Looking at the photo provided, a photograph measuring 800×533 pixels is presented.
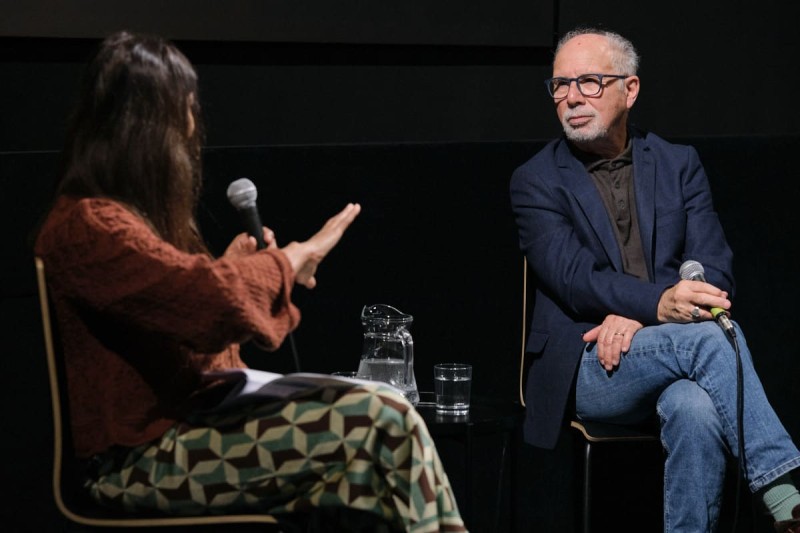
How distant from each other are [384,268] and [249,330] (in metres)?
1.40

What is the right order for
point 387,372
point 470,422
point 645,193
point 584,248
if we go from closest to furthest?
point 470,422
point 387,372
point 584,248
point 645,193

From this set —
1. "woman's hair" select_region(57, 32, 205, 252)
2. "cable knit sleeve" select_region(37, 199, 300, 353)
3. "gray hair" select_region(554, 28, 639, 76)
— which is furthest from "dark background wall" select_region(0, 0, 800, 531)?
"cable knit sleeve" select_region(37, 199, 300, 353)

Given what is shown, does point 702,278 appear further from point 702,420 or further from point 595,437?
point 595,437

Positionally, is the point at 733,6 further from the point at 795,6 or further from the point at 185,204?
the point at 185,204

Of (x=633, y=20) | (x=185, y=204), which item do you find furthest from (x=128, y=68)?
(x=633, y=20)

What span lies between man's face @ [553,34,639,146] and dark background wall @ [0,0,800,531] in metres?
0.29

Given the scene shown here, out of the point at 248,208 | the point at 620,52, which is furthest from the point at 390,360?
the point at 620,52

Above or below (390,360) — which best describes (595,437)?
below

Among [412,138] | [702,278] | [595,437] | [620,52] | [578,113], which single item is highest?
[620,52]

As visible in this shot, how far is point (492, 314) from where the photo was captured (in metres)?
3.39

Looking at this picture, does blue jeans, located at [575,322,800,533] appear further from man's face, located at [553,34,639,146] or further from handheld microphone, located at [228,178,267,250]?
handheld microphone, located at [228,178,267,250]

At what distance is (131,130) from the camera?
2004mm

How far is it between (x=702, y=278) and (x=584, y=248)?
310 mm

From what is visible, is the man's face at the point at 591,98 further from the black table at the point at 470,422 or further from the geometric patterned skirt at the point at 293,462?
the geometric patterned skirt at the point at 293,462
